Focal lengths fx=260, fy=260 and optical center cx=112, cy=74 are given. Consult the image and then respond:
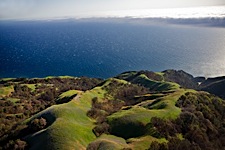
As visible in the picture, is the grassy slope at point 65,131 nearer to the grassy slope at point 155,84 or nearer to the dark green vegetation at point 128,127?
the dark green vegetation at point 128,127

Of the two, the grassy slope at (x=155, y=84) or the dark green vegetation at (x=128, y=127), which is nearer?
the dark green vegetation at (x=128, y=127)

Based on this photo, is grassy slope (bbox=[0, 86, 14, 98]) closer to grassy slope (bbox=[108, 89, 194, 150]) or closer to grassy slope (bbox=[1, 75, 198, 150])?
grassy slope (bbox=[1, 75, 198, 150])

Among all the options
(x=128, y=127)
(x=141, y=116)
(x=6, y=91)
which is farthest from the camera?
(x=6, y=91)

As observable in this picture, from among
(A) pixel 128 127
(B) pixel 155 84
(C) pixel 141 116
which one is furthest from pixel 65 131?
(B) pixel 155 84

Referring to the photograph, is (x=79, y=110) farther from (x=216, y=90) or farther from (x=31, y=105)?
(x=216, y=90)

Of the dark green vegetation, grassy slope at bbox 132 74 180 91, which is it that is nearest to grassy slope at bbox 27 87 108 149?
the dark green vegetation

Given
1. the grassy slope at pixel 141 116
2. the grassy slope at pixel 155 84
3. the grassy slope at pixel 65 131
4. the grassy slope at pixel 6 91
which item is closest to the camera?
the grassy slope at pixel 65 131

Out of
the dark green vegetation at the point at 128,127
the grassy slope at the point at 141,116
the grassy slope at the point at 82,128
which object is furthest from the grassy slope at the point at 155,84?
the grassy slope at the point at 141,116

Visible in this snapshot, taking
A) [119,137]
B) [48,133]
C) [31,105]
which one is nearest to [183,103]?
[119,137]

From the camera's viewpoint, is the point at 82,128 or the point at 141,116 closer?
the point at 82,128

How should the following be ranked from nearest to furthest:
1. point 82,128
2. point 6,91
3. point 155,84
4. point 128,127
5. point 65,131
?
point 65,131
point 82,128
point 128,127
point 6,91
point 155,84

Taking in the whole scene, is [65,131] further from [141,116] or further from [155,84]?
[155,84]
